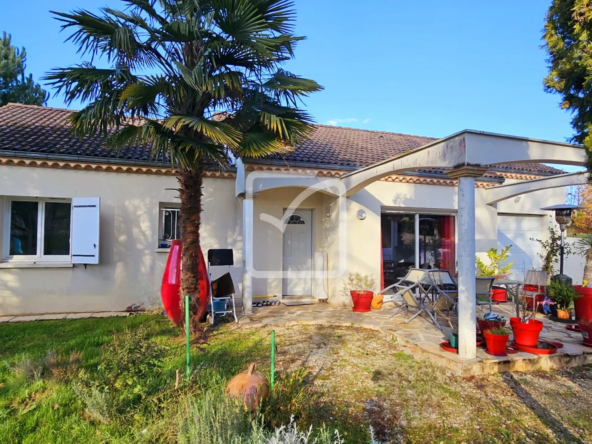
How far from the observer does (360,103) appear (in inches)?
467

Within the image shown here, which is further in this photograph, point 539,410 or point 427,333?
point 427,333

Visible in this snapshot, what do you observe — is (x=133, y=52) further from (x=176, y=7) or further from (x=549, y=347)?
(x=549, y=347)

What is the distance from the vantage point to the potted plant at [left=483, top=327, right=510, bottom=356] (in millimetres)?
4730

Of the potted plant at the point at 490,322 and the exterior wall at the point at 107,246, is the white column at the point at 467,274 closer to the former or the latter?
the potted plant at the point at 490,322

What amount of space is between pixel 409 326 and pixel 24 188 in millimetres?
8650

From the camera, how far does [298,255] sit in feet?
32.6

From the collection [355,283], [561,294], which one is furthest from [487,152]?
[355,283]

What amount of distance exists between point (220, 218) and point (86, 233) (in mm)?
3013

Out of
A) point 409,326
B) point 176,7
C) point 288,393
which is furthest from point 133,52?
point 409,326

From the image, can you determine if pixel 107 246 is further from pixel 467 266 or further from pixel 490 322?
pixel 490 322

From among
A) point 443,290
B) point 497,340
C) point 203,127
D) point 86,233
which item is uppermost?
point 203,127

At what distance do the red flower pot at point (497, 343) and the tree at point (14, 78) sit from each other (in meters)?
23.2

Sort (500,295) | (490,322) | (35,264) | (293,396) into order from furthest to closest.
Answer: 1. (500,295)
2. (35,264)
3. (490,322)
4. (293,396)

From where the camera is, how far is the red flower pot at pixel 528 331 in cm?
504
